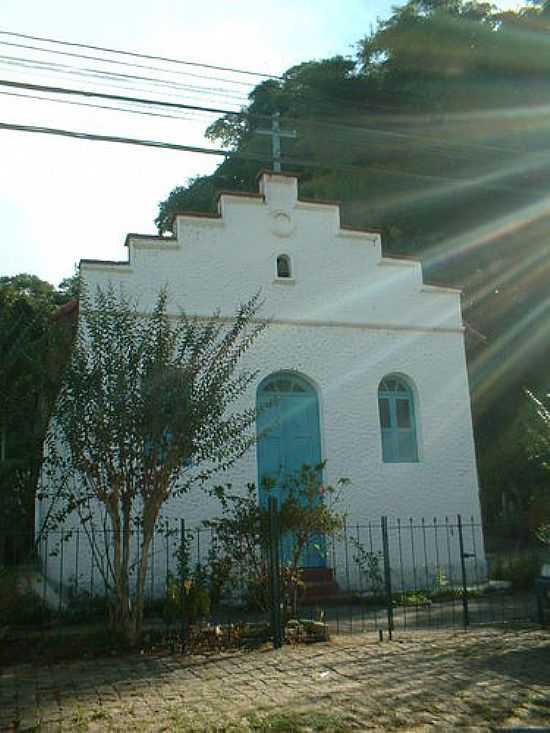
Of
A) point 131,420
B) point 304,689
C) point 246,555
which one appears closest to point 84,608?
point 246,555

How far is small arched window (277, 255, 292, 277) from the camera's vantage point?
14258mm

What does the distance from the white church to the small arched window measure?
0.03 meters

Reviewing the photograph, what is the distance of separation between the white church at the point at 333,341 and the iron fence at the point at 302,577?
1.87 ft

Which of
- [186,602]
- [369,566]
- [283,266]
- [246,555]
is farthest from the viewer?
[283,266]

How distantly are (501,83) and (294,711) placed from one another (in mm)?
16057

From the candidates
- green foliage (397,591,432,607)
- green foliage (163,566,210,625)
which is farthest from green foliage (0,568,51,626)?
green foliage (397,591,432,607)

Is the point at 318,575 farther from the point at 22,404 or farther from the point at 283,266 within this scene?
the point at 22,404

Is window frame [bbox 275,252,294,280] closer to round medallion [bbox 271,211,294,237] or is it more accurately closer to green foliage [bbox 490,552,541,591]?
round medallion [bbox 271,211,294,237]

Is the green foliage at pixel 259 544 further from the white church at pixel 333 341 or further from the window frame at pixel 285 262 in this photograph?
the window frame at pixel 285 262

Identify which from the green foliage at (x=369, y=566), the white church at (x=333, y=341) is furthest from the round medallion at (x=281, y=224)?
the green foliage at (x=369, y=566)

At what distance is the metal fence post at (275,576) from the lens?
8594 mm

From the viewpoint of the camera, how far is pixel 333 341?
1418 centimetres

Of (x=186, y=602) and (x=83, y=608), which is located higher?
(x=186, y=602)

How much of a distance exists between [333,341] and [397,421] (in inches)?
78.5
